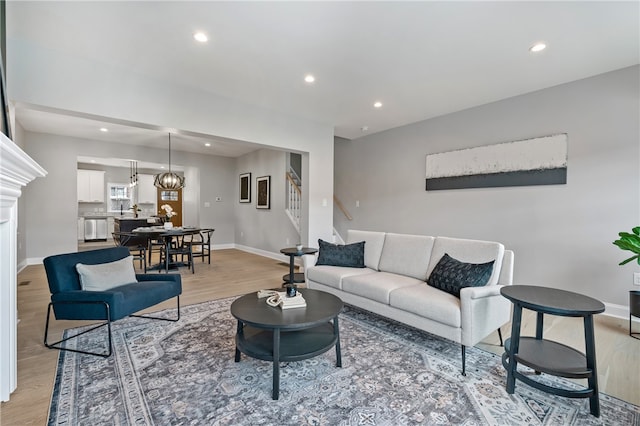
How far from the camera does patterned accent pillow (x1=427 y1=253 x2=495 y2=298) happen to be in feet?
7.76

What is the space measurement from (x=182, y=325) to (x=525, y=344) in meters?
2.94

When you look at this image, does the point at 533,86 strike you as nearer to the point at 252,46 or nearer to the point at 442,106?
the point at 442,106

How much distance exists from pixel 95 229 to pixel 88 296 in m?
8.34

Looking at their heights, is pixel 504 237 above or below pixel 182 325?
above

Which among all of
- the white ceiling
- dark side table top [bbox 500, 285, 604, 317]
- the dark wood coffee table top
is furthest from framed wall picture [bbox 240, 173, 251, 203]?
dark side table top [bbox 500, 285, 604, 317]

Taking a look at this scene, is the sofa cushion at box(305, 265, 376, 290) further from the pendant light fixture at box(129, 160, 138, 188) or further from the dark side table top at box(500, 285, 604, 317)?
the pendant light fixture at box(129, 160, 138, 188)

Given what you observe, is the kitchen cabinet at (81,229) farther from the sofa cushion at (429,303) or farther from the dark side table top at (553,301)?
the dark side table top at (553,301)

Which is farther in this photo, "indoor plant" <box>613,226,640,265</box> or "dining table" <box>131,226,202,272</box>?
"dining table" <box>131,226,202,272</box>

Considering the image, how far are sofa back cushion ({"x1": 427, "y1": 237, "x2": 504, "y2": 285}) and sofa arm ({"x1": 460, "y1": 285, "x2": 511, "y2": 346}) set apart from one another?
0.19m

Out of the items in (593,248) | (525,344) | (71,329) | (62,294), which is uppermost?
(593,248)

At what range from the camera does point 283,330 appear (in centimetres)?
185

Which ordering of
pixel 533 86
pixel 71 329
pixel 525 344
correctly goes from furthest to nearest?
1. pixel 533 86
2. pixel 71 329
3. pixel 525 344

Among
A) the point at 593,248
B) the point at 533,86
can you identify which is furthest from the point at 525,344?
the point at 533,86

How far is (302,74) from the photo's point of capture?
3412mm
